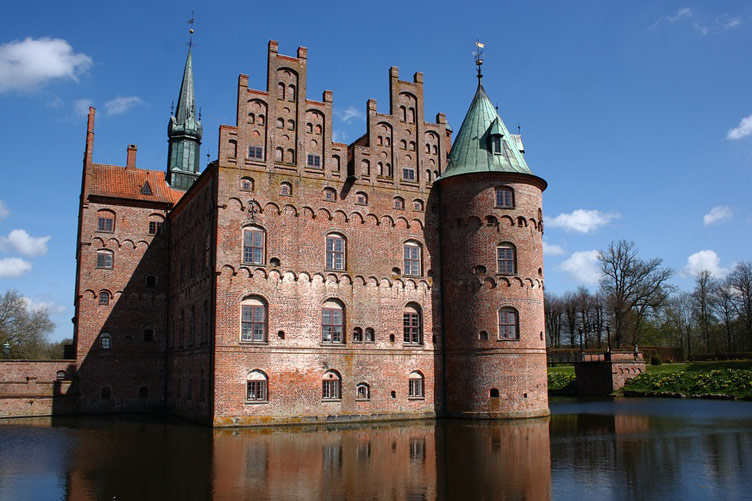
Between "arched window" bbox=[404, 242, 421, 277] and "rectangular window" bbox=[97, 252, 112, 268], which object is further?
"rectangular window" bbox=[97, 252, 112, 268]

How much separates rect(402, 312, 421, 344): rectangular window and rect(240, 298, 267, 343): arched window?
277 inches

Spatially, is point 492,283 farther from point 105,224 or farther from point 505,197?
point 105,224

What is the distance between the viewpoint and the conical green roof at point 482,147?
3244cm

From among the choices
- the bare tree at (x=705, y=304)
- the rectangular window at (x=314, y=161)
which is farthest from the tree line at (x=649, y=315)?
the rectangular window at (x=314, y=161)

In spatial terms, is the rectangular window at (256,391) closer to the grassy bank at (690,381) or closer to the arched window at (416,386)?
the arched window at (416,386)

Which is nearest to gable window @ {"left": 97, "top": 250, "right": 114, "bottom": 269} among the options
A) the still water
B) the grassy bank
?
the still water

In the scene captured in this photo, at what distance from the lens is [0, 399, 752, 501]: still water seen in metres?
14.4

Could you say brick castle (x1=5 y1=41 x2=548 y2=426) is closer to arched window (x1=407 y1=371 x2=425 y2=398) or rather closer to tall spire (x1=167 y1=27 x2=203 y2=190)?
arched window (x1=407 y1=371 x2=425 y2=398)

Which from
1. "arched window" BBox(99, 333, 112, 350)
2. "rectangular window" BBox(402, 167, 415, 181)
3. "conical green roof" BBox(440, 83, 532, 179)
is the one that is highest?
"conical green roof" BBox(440, 83, 532, 179)

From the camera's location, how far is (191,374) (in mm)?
31891

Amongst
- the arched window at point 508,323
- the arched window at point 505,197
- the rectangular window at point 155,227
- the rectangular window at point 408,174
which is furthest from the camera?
the rectangular window at point 155,227

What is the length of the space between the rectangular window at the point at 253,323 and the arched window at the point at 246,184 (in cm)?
533

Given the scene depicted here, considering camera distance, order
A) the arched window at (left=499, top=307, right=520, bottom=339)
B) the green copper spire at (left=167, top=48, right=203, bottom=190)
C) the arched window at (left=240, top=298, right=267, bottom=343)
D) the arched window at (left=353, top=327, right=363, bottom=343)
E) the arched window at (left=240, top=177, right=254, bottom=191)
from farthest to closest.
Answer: the green copper spire at (left=167, top=48, right=203, bottom=190) → the arched window at (left=499, top=307, right=520, bottom=339) → the arched window at (left=353, top=327, right=363, bottom=343) → the arched window at (left=240, top=177, right=254, bottom=191) → the arched window at (left=240, top=298, right=267, bottom=343)

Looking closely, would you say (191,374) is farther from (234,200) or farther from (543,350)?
(543,350)
